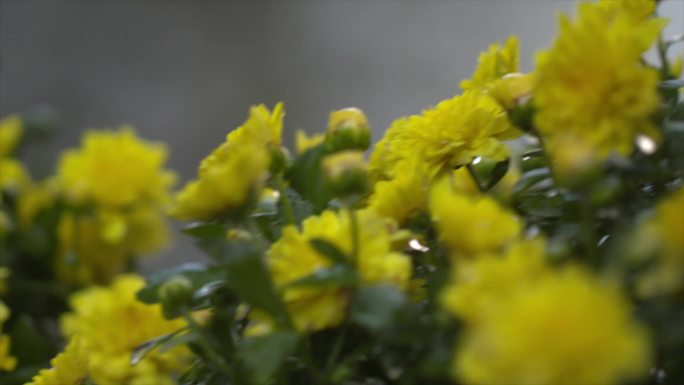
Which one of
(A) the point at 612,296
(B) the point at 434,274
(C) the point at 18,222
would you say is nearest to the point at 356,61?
(C) the point at 18,222

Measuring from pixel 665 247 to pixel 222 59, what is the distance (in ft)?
5.18

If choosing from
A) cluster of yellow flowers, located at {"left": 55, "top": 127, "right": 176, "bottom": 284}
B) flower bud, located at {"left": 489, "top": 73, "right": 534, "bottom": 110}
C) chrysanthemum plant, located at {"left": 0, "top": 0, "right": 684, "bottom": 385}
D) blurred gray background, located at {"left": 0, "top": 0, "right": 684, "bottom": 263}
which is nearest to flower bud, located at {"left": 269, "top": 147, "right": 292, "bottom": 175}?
chrysanthemum plant, located at {"left": 0, "top": 0, "right": 684, "bottom": 385}

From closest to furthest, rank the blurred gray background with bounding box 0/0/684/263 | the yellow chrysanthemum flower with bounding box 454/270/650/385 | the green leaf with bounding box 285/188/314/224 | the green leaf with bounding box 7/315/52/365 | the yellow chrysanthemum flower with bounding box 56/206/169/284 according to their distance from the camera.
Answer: the yellow chrysanthemum flower with bounding box 454/270/650/385 < the green leaf with bounding box 285/188/314/224 < the green leaf with bounding box 7/315/52/365 < the yellow chrysanthemum flower with bounding box 56/206/169/284 < the blurred gray background with bounding box 0/0/684/263

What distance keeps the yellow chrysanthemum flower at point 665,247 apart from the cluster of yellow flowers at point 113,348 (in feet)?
0.79

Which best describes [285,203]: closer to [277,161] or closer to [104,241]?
[277,161]

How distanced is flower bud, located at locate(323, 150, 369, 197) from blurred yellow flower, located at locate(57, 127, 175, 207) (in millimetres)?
542

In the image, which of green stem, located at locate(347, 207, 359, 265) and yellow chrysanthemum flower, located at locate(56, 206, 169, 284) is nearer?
green stem, located at locate(347, 207, 359, 265)

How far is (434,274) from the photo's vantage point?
367mm

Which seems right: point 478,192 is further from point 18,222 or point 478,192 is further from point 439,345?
point 18,222

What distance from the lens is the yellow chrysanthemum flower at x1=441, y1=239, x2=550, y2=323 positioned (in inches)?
10.4

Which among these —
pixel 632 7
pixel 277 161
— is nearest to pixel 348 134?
pixel 277 161

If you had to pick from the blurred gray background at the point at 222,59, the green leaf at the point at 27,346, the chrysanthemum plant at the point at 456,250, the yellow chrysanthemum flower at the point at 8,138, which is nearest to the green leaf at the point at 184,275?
the chrysanthemum plant at the point at 456,250

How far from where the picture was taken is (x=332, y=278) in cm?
33

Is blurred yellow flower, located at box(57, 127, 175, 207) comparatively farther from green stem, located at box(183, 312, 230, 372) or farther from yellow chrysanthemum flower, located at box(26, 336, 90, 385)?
green stem, located at box(183, 312, 230, 372)
